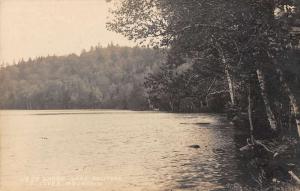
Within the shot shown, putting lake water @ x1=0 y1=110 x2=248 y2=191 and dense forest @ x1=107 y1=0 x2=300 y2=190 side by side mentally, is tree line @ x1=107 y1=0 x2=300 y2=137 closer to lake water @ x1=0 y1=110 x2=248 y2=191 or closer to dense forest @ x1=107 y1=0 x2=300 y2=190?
dense forest @ x1=107 y1=0 x2=300 y2=190

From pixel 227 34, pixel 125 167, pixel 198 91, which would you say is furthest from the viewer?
pixel 125 167

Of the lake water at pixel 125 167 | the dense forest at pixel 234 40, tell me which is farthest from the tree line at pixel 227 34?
the lake water at pixel 125 167

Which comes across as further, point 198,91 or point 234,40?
point 198,91

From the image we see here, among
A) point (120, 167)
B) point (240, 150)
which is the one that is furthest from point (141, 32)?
point (240, 150)

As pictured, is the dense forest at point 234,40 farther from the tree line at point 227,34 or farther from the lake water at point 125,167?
the lake water at point 125,167

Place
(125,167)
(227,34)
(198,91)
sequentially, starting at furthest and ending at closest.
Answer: (125,167) < (198,91) < (227,34)

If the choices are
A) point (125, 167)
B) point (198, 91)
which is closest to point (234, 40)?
point (198, 91)

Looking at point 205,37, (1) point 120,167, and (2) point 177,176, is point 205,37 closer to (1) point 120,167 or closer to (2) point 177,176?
(2) point 177,176

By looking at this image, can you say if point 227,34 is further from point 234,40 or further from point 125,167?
point 125,167

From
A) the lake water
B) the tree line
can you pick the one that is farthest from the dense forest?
the lake water

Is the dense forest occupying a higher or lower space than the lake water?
higher

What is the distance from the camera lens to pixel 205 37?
1292cm

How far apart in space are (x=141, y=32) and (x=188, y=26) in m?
1.67

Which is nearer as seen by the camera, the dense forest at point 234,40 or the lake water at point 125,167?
the dense forest at point 234,40
